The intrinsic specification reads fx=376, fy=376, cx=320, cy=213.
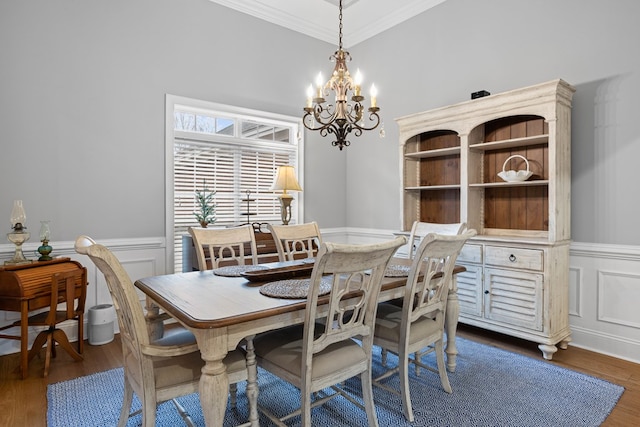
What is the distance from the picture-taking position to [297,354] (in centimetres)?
176

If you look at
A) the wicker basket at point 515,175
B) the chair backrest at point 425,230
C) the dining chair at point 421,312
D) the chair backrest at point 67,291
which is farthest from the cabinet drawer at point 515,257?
the chair backrest at point 67,291

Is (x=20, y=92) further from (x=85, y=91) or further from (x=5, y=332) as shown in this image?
(x=5, y=332)

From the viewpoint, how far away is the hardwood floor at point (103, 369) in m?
2.13

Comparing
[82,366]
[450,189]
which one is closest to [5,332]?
[82,366]

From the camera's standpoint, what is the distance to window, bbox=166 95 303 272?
3877 mm

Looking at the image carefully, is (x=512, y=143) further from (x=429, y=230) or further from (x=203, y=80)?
(x=203, y=80)

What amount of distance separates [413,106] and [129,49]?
118 inches

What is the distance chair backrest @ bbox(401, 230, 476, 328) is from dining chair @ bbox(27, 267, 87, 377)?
2404mm

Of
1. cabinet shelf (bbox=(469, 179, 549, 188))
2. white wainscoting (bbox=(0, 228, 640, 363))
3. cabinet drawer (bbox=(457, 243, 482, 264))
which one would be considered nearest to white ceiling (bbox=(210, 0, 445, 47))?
cabinet shelf (bbox=(469, 179, 549, 188))

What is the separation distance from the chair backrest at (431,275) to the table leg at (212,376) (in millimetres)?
991

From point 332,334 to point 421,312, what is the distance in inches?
25.9

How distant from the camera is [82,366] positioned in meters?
2.78

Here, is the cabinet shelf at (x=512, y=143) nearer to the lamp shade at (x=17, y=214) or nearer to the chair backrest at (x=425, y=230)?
the chair backrest at (x=425, y=230)

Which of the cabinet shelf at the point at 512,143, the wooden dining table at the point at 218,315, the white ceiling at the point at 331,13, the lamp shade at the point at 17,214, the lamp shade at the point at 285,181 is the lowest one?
the wooden dining table at the point at 218,315
